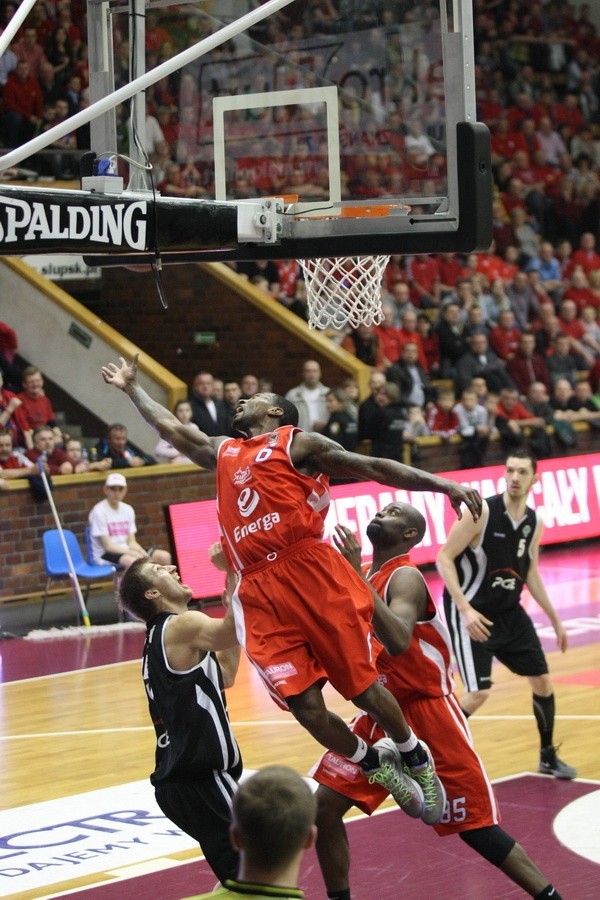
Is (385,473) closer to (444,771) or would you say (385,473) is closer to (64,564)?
(444,771)

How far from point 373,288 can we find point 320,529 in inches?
Result: 60.8

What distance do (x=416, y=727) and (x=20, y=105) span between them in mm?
10425

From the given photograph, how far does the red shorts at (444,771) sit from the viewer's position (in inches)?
220

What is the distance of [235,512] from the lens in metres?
5.45

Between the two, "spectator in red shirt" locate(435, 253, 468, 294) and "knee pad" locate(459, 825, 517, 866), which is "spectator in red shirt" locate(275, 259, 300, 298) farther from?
"knee pad" locate(459, 825, 517, 866)

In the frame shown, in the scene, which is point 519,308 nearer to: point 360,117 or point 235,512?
point 360,117

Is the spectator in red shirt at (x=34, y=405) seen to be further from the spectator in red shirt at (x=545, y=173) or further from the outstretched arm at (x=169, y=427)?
the spectator in red shirt at (x=545, y=173)

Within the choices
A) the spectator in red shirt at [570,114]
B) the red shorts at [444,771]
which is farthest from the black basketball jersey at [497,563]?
the spectator in red shirt at [570,114]

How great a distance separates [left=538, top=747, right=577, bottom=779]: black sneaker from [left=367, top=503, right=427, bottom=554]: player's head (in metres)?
2.45

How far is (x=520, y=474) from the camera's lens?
8.00m

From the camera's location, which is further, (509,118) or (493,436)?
(509,118)

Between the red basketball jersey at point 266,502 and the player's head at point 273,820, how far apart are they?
7.77ft

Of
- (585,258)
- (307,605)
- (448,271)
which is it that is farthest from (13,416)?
(585,258)

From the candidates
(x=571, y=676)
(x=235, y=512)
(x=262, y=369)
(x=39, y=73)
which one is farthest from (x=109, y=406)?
(x=235, y=512)
